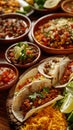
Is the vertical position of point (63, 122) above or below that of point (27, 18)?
below

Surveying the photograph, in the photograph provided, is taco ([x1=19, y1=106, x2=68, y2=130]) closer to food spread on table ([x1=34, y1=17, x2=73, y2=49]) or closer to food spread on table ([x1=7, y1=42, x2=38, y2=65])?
food spread on table ([x1=7, y1=42, x2=38, y2=65])

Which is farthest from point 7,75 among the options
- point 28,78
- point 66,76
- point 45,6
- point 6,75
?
point 45,6

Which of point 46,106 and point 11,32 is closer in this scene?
point 46,106

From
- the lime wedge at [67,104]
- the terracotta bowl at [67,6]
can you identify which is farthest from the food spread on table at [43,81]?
the terracotta bowl at [67,6]

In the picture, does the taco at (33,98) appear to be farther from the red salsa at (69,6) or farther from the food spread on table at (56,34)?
the red salsa at (69,6)

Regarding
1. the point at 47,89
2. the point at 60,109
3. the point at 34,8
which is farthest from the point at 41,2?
the point at 60,109

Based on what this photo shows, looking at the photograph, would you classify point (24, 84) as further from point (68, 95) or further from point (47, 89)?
point (68, 95)

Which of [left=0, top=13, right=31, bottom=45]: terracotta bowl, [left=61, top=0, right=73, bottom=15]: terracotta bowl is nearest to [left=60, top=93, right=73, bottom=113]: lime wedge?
[left=0, top=13, right=31, bottom=45]: terracotta bowl
